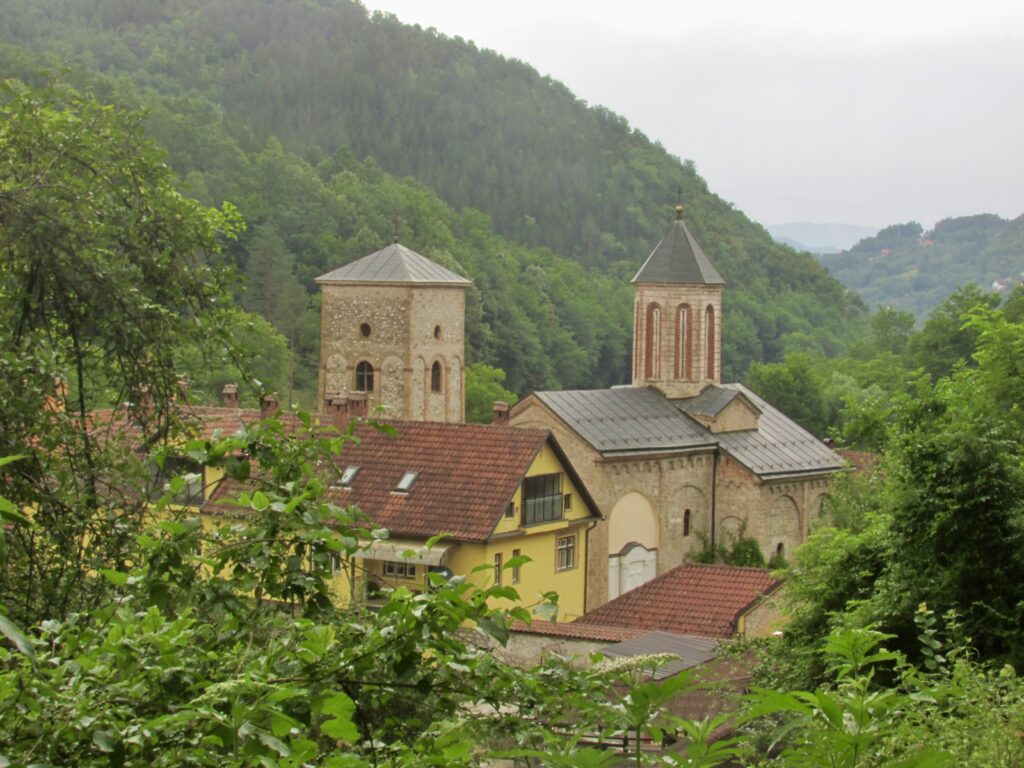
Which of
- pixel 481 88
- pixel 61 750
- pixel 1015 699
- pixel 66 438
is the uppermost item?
pixel 481 88

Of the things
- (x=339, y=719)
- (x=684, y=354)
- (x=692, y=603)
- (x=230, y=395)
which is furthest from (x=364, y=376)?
(x=339, y=719)

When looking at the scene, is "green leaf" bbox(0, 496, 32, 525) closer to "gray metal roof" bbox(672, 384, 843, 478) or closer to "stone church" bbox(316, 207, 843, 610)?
"stone church" bbox(316, 207, 843, 610)

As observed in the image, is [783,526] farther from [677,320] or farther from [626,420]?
[677,320]

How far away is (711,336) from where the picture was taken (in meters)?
40.6

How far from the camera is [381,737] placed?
4949 mm

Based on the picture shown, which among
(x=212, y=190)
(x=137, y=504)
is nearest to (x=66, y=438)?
(x=137, y=504)

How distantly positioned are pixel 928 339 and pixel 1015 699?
51116mm

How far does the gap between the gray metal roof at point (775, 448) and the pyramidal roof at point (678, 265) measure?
2.76m

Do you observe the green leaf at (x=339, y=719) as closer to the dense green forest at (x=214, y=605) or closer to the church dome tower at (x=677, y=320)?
the dense green forest at (x=214, y=605)

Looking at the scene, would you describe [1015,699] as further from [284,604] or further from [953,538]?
[953,538]

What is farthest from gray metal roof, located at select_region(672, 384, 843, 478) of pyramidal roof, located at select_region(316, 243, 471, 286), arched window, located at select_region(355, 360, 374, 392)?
arched window, located at select_region(355, 360, 374, 392)

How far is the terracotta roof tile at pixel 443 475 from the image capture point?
25.8 metres

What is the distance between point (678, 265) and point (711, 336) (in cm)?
193

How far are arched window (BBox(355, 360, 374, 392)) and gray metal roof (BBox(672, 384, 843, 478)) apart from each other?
301 inches
